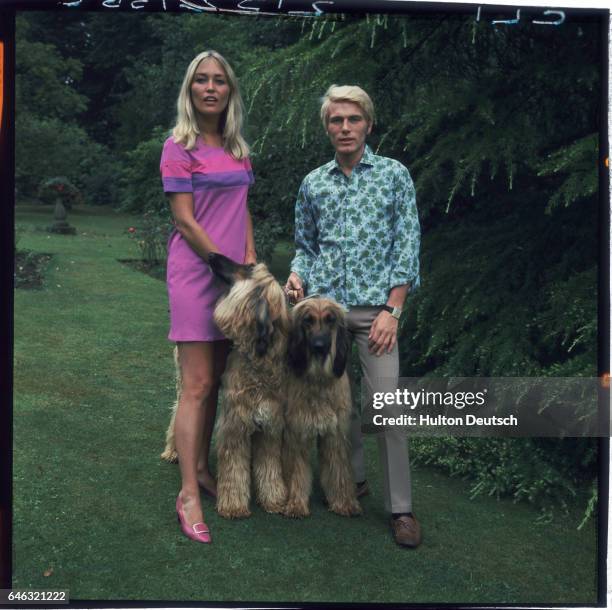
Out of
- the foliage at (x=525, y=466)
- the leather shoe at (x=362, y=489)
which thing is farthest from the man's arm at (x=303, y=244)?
the foliage at (x=525, y=466)

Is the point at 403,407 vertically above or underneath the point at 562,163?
underneath

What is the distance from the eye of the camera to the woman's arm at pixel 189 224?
4.21m

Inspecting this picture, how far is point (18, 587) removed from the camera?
12.3 ft

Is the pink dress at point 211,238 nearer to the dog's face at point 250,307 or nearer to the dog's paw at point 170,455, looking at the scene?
the dog's face at point 250,307

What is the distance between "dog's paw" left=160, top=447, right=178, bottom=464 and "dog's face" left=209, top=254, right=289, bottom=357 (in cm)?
131

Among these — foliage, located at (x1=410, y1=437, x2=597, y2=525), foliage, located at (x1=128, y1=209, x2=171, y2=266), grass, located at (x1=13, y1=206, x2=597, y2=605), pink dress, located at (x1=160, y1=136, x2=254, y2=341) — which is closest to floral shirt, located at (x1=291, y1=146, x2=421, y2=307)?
pink dress, located at (x1=160, y1=136, x2=254, y2=341)

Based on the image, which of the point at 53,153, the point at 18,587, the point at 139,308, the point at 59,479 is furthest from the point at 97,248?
the point at 18,587

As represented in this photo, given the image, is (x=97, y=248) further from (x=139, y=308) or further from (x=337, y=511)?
(x=337, y=511)

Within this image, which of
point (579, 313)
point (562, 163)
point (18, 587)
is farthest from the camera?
point (579, 313)

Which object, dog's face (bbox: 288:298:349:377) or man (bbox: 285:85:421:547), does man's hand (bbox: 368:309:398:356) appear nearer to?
man (bbox: 285:85:421:547)

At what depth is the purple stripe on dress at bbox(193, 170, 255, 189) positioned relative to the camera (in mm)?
4277

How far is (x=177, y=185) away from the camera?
418cm

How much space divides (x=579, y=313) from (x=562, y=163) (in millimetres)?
929

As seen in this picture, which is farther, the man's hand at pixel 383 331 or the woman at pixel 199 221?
the man's hand at pixel 383 331
